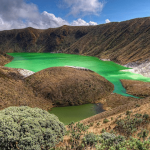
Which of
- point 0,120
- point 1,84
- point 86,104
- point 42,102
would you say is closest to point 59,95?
point 42,102

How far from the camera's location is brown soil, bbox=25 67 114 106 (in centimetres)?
2739

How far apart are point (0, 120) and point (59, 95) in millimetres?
17817

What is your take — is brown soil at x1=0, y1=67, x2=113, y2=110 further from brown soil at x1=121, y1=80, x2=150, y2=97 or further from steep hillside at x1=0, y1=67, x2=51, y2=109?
brown soil at x1=121, y1=80, x2=150, y2=97

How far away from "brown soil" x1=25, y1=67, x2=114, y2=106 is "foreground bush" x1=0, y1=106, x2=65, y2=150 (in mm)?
14770

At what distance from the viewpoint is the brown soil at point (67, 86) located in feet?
89.9

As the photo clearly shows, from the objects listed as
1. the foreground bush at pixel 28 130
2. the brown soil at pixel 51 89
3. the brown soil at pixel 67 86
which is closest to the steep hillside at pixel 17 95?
the brown soil at pixel 51 89

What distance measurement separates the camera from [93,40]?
122 m

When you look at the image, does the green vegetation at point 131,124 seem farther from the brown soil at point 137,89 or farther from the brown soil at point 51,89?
the brown soil at point 137,89

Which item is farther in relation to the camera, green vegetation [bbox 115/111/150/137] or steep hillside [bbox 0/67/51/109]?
steep hillside [bbox 0/67/51/109]

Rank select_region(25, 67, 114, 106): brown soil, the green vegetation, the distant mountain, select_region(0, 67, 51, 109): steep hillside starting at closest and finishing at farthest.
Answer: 1. the green vegetation
2. select_region(0, 67, 51, 109): steep hillside
3. select_region(25, 67, 114, 106): brown soil
4. the distant mountain

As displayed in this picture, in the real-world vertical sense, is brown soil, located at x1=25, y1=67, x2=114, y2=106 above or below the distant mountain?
below

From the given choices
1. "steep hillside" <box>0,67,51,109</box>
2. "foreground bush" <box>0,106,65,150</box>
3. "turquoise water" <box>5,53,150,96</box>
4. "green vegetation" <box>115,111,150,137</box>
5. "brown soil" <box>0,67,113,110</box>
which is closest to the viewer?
"foreground bush" <box>0,106,65,150</box>

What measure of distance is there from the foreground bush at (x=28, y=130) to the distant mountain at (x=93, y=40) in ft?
187

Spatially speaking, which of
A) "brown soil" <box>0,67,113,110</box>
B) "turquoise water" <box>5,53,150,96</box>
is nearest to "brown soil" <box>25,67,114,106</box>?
"brown soil" <box>0,67,113,110</box>
